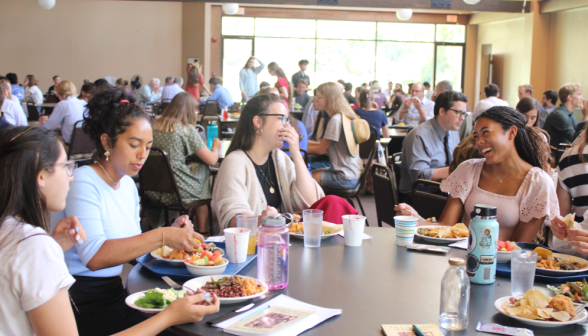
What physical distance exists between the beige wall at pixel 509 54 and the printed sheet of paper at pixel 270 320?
1314 cm

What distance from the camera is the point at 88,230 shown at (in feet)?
5.35

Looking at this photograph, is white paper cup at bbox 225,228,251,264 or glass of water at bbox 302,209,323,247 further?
glass of water at bbox 302,209,323,247

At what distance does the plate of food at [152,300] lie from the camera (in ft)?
4.18

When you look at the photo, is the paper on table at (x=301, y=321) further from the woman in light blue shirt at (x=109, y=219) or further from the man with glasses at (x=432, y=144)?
the man with glasses at (x=432, y=144)

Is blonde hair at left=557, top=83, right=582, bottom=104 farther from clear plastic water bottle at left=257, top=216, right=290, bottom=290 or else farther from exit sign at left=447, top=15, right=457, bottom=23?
exit sign at left=447, top=15, right=457, bottom=23

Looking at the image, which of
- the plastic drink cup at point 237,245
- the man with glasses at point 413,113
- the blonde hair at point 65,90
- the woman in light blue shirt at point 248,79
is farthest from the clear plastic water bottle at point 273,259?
the woman in light blue shirt at point 248,79

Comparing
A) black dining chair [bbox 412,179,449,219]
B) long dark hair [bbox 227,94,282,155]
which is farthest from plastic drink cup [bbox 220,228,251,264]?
black dining chair [bbox 412,179,449,219]

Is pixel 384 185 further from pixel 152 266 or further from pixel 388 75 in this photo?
pixel 388 75

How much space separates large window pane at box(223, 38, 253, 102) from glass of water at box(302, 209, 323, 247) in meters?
13.8

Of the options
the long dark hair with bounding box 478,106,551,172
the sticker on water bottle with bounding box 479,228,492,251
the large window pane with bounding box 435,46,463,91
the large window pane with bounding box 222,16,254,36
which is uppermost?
the large window pane with bounding box 222,16,254,36

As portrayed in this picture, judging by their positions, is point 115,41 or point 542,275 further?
point 115,41

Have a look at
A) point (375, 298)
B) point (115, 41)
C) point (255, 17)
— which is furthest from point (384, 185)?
point (115, 41)

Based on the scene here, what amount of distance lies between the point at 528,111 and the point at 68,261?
4.25 m

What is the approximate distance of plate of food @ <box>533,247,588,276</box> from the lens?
5.18ft
